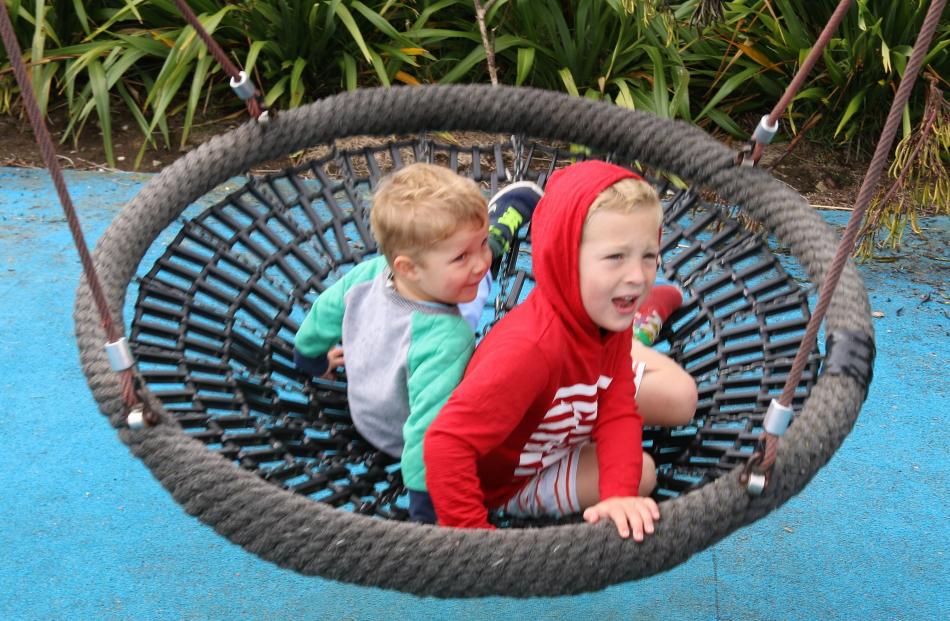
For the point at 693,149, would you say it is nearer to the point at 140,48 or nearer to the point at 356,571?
the point at 356,571

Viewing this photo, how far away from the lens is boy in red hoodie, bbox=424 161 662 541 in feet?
4.10

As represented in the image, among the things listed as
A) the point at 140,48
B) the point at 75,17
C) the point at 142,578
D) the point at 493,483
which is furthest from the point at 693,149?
the point at 75,17

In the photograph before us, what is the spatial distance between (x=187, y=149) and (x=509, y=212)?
1878mm

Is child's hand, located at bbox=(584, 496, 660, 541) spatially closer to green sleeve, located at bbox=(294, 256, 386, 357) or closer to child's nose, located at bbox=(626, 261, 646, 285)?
child's nose, located at bbox=(626, 261, 646, 285)

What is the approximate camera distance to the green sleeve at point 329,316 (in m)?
1.58

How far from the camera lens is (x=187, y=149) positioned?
3354 mm

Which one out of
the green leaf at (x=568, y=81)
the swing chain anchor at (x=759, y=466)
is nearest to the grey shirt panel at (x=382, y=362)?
the swing chain anchor at (x=759, y=466)

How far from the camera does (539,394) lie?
1.34 meters

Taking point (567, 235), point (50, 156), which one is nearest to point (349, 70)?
point (567, 235)

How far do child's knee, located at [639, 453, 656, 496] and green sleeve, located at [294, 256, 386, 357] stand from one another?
49cm

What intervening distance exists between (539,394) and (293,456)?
1.18 feet

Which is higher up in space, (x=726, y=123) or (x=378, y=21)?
(x=378, y=21)

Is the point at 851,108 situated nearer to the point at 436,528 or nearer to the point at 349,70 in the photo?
the point at 349,70

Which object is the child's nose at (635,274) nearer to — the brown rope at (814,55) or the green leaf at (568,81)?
the brown rope at (814,55)
